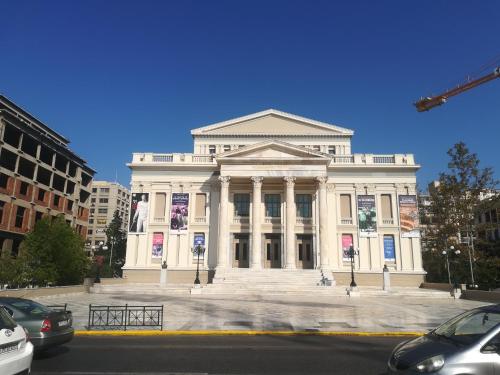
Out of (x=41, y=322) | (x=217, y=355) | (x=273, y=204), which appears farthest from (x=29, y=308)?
(x=273, y=204)

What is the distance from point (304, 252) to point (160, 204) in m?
17.5

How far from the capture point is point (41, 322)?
9.04m

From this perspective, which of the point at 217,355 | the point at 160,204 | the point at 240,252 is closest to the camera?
the point at 217,355

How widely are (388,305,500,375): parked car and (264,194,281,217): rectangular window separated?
121ft

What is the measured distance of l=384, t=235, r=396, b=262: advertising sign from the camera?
41.5 m

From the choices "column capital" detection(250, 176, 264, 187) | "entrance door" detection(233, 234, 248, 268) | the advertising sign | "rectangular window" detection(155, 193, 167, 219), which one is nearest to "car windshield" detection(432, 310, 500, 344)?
"column capital" detection(250, 176, 264, 187)

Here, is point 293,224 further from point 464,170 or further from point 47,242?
point 47,242

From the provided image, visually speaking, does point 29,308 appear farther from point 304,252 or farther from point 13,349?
point 304,252

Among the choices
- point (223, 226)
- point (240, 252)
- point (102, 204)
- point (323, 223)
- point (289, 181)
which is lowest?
point (240, 252)

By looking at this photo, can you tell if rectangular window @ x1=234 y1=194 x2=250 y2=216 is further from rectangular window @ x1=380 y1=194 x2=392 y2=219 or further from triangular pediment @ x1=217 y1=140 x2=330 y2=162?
rectangular window @ x1=380 y1=194 x2=392 y2=219

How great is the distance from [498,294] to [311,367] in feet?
74.7


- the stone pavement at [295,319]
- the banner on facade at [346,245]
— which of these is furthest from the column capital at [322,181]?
the stone pavement at [295,319]

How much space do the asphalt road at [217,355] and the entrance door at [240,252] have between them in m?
29.4

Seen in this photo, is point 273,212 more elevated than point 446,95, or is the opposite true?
point 446,95
